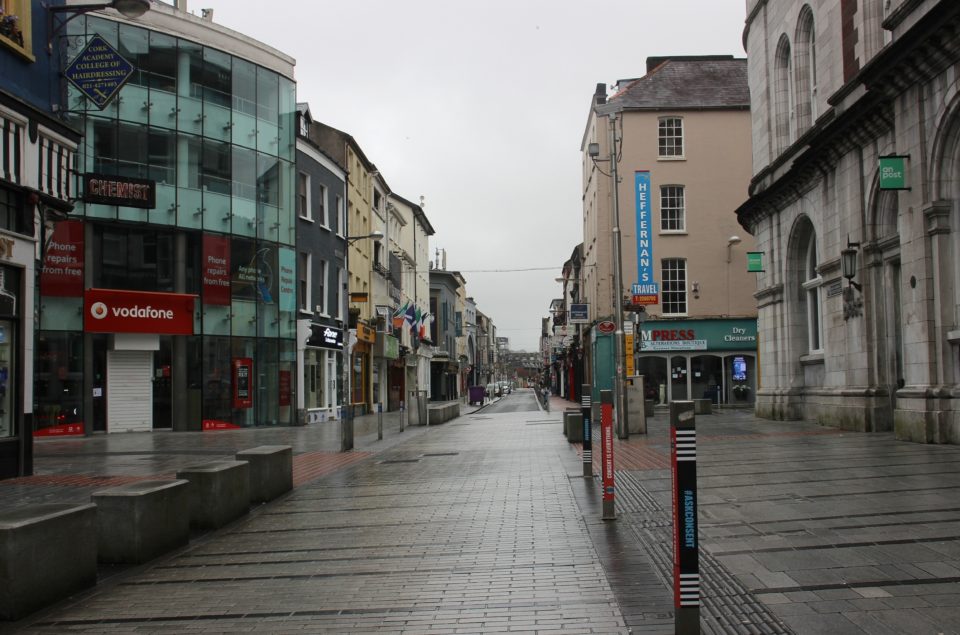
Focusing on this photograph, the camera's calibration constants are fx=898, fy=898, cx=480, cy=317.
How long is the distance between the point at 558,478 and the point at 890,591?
7.42 meters

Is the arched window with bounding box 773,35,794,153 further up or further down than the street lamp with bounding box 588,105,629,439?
further up

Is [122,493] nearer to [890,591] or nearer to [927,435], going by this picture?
[890,591]

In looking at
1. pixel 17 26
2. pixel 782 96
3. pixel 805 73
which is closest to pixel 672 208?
pixel 782 96

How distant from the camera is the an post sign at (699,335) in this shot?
4188 centimetres

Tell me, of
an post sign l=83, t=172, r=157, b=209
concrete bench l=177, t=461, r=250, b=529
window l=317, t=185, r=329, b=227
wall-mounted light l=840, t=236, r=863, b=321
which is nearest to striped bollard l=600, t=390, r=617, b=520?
concrete bench l=177, t=461, r=250, b=529

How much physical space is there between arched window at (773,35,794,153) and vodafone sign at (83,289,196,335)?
18.9 meters

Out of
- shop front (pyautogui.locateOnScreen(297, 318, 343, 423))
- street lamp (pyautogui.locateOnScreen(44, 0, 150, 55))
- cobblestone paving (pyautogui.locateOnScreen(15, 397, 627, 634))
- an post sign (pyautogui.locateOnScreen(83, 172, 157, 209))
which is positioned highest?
street lamp (pyautogui.locateOnScreen(44, 0, 150, 55))

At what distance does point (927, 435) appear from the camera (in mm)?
15062

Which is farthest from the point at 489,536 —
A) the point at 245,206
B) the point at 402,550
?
the point at 245,206

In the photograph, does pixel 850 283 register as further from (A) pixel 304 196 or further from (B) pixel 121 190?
(A) pixel 304 196

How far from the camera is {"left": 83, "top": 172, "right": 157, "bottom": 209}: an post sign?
2200cm

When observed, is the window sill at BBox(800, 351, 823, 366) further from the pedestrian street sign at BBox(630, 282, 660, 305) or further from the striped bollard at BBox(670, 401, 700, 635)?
the striped bollard at BBox(670, 401, 700, 635)

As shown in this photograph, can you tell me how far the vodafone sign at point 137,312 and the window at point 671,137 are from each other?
2466 centimetres

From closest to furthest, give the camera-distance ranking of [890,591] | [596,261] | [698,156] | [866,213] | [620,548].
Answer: [890,591]
[620,548]
[866,213]
[698,156]
[596,261]
